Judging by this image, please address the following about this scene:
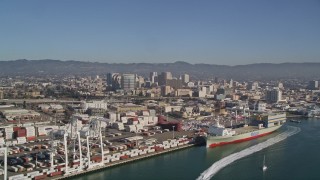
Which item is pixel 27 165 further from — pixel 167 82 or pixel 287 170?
pixel 167 82

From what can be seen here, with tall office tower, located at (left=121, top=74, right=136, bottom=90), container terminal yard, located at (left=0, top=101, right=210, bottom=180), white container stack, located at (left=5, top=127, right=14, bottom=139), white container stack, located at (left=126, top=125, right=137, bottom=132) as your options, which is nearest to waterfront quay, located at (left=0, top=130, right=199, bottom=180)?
container terminal yard, located at (left=0, top=101, right=210, bottom=180)

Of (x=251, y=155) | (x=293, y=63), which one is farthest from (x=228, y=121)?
(x=293, y=63)

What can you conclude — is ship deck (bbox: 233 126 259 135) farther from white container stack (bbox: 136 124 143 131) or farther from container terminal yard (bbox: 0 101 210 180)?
white container stack (bbox: 136 124 143 131)

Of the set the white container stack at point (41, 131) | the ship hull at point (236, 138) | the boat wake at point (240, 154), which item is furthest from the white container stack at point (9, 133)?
the boat wake at point (240, 154)

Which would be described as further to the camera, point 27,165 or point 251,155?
point 251,155

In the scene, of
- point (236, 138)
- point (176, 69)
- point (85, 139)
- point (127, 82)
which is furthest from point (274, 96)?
point (176, 69)

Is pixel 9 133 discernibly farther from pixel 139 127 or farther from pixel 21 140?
pixel 139 127
